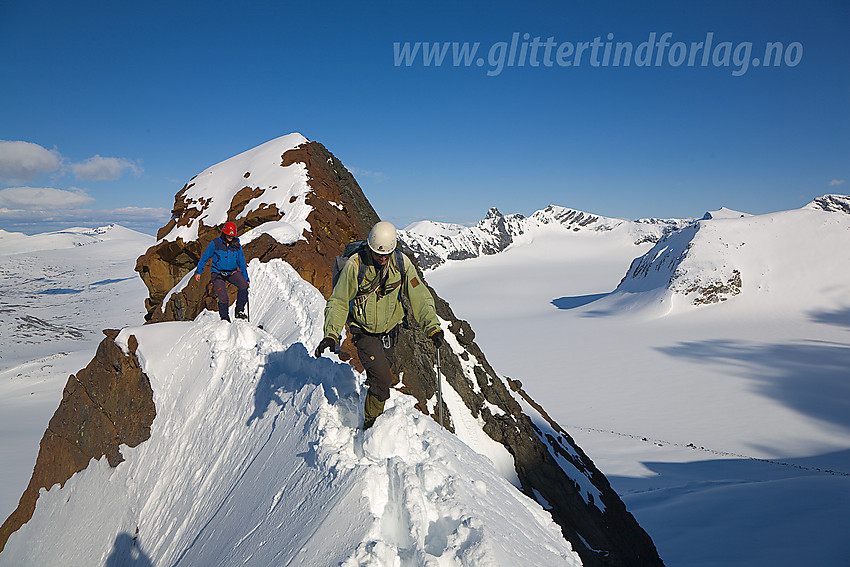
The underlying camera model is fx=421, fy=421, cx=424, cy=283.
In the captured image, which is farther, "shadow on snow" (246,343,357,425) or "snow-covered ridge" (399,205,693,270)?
"snow-covered ridge" (399,205,693,270)

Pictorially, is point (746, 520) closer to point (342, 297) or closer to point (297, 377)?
point (297, 377)

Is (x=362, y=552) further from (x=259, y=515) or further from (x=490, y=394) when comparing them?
(x=490, y=394)

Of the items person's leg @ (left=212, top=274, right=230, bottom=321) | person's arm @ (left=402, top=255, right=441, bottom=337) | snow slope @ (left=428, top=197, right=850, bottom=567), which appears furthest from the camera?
snow slope @ (left=428, top=197, right=850, bottom=567)

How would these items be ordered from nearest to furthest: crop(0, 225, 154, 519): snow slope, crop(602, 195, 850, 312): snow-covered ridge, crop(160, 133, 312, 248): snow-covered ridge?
1. crop(160, 133, 312, 248): snow-covered ridge
2. crop(0, 225, 154, 519): snow slope
3. crop(602, 195, 850, 312): snow-covered ridge

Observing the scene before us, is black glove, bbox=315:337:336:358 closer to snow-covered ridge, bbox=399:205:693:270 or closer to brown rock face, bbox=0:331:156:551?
brown rock face, bbox=0:331:156:551

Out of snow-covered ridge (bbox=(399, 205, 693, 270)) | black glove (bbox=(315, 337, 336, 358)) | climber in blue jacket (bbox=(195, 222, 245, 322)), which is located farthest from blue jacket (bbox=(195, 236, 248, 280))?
snow-covered ridge (bbox=(399, 205, 693, 270))

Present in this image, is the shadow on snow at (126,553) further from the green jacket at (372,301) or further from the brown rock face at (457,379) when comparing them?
the green jacket at (372,301)
